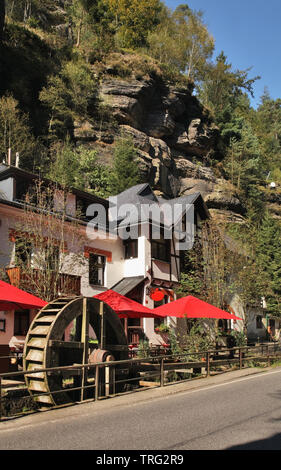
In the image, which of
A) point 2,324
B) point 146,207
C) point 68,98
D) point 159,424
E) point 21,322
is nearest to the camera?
point 159,424

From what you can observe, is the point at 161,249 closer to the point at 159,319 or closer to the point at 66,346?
the point at 159,319

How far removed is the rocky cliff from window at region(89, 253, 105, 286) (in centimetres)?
1713

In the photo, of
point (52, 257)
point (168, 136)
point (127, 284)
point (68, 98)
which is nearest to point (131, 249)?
point (127, 284)

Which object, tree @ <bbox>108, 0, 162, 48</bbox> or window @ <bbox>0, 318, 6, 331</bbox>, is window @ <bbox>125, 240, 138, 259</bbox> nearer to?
window @ <bbox>0, 318, 6, 331</bbox>

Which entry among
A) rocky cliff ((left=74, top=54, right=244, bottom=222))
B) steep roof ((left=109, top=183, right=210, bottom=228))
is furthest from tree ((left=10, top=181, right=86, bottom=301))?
rocky cliff ((left=74, top=54, right=244, bottom=222))

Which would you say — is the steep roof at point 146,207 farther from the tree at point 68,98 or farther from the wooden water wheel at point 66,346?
the tree at point 68,98

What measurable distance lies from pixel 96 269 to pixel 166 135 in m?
28.0

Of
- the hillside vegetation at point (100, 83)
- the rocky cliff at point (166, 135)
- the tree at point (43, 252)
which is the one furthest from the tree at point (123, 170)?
the tree at point (43, 252)

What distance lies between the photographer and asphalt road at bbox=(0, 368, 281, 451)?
21.3ft

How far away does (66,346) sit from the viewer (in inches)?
418

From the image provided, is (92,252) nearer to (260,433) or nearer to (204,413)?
(204,413)

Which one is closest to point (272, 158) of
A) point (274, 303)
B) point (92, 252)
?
point (274, 303)

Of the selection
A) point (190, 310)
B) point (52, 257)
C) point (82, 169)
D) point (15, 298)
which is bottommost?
point (190, 310)

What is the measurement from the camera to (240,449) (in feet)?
20.1
